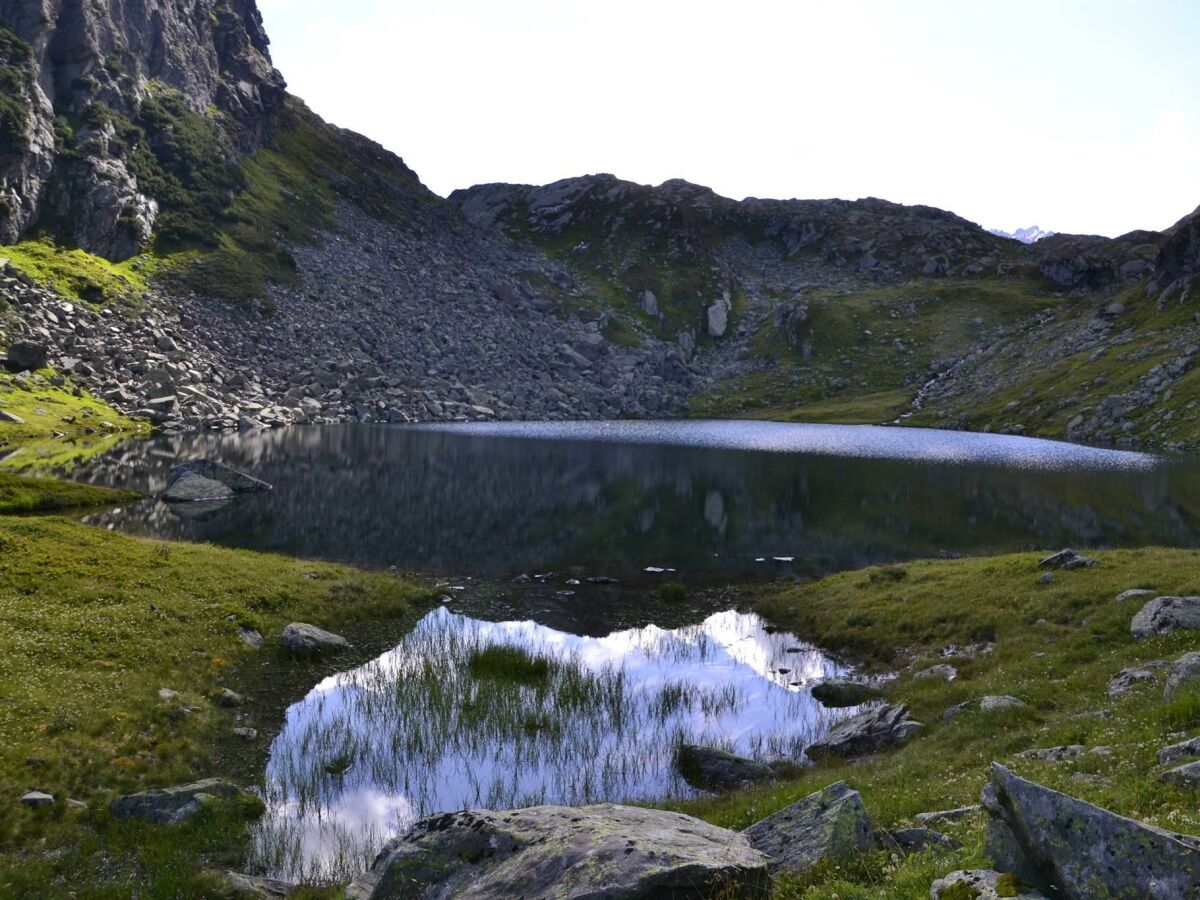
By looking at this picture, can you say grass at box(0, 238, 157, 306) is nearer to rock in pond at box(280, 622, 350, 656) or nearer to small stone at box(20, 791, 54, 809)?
rock in pond at box(280, 622, 350, 656)

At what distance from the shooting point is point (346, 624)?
1288 inches

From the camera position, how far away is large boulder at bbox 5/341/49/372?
339 feet

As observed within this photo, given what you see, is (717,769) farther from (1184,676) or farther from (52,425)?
(52,425)

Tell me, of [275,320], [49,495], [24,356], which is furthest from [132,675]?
[275,320]

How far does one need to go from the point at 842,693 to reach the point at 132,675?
23324 millimetres

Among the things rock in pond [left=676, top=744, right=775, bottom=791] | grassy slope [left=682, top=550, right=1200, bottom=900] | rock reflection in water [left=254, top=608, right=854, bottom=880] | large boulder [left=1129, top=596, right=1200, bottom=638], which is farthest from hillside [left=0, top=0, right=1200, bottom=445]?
rock in pond [left=676, top=744, right=775, bottom=791]

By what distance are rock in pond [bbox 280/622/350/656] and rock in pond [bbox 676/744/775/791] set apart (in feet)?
49.8

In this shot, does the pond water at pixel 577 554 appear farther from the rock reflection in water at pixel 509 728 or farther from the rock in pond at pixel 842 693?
the rock in pond at pixel 842 693

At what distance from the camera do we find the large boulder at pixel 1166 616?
73.2ft

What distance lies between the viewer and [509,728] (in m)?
22.9

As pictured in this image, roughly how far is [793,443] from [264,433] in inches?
3224

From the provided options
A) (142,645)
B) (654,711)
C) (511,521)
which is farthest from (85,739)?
(511,521)

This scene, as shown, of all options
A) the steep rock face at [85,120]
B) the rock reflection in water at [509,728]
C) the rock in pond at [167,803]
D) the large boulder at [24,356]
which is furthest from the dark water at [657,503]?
the steep rock face at [85,120]

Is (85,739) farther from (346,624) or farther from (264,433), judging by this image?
(264,433)
